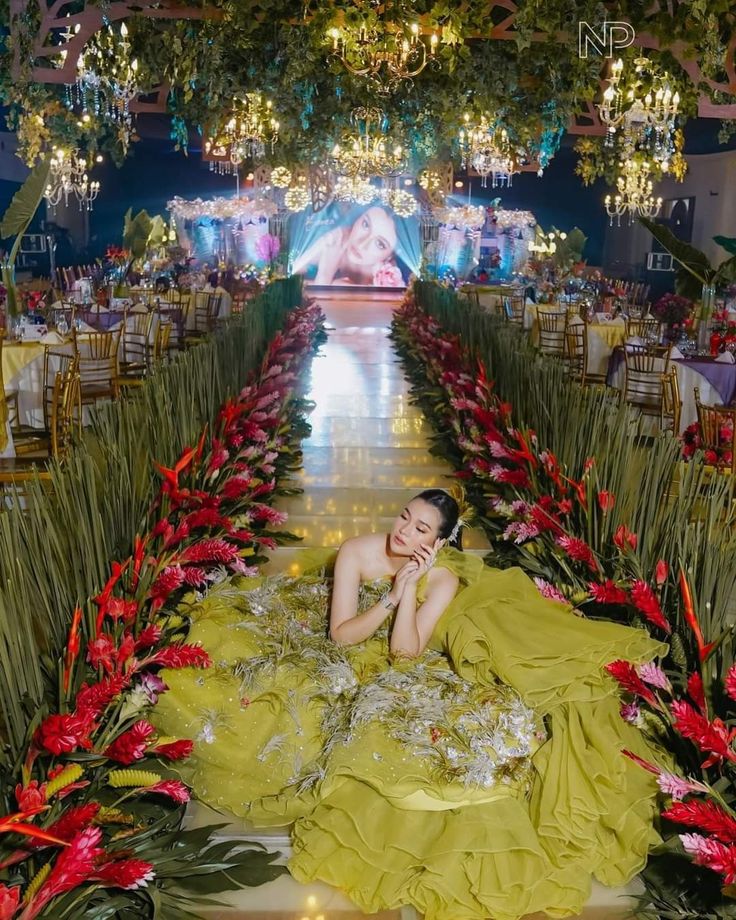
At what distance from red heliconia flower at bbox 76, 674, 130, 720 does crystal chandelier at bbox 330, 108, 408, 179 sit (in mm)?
9623

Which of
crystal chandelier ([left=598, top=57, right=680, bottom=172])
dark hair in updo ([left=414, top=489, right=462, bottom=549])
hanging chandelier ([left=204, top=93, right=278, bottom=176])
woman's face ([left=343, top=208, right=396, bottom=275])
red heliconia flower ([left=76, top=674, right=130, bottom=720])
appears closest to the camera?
red heliconia flower ([left=76, top=674, right=130, bottom=720])

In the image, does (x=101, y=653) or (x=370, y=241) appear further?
(x=370, y=241)

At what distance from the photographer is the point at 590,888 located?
7.24ft

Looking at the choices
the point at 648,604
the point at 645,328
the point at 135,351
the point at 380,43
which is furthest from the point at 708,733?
the point at 645,328

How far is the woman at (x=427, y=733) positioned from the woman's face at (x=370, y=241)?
23.4 m

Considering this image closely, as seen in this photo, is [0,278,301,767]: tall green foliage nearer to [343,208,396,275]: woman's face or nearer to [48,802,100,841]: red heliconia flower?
[48,802,100,841]: red heliconia flower

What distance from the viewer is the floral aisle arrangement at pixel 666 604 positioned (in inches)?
74.0

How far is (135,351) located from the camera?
28.1 feet

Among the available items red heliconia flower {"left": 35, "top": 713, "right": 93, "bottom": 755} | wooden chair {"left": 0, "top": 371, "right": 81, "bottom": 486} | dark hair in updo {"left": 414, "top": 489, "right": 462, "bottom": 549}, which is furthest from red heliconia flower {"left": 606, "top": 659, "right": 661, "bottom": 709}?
wooden chair {"left": 0, "top": 371, "right": 81, "bottom": 486}

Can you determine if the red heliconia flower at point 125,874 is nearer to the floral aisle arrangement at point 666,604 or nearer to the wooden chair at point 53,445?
the floral aisle arrangement at point 666,604

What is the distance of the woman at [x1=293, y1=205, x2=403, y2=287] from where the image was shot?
25531 mm

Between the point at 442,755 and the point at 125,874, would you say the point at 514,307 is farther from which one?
the point at 125,874

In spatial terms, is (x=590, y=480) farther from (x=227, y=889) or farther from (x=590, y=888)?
(x=227, y=889)

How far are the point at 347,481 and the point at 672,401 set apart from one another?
2.22 meters
